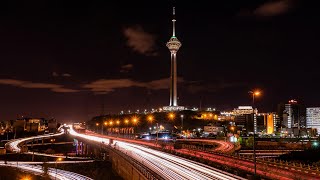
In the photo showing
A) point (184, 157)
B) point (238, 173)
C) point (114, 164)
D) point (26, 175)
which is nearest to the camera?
point (238, 173)

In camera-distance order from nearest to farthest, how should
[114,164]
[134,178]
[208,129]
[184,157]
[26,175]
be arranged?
1. [134,178]
2. [184,157]
3. [26,175]
4. [114,164]
5. [208,129]

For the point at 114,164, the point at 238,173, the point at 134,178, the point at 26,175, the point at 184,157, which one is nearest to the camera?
the point at 238,173

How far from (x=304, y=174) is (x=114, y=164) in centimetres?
5074

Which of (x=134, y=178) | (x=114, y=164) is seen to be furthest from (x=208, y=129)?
(x=134, y=178)

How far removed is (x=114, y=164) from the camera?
84375 mm

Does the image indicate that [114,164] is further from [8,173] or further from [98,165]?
[8,173]

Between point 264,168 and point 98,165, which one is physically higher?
point 264,168

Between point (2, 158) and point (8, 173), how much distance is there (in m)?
24.3

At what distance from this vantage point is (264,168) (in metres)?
46.9

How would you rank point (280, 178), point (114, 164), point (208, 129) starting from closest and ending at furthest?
1. point (280, 178)
2. point (114, 164)
3. point (208, 129)

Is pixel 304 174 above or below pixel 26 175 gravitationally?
above

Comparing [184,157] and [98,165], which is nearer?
[184,157]

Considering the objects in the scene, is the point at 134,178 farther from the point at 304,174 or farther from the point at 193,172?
the point at 304,174

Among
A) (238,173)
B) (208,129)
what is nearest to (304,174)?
(238,173)
